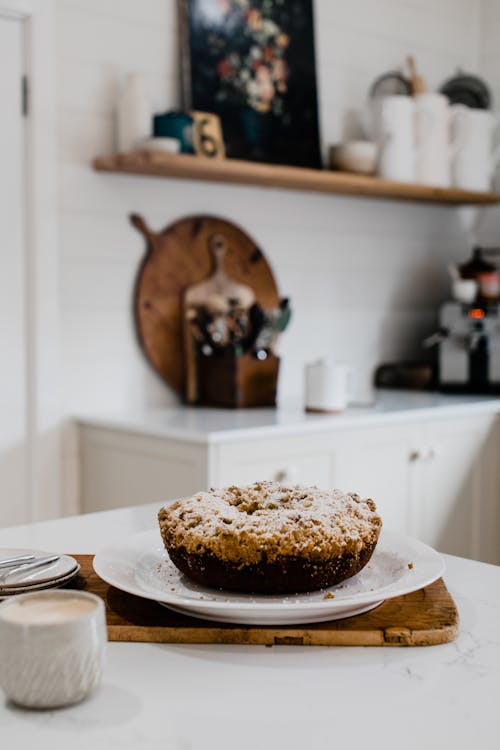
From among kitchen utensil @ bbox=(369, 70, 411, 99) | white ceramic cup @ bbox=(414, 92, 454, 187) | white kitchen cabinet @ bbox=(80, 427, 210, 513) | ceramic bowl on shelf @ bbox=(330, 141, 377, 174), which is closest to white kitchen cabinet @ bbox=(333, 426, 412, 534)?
white kitchen cabinet @ bbox=(80, 427, 210, 513)

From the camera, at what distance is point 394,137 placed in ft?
10.5

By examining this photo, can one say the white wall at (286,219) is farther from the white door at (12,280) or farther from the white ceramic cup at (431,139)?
the white ceramic cup at (431,139)

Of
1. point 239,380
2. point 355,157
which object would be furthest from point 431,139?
point 239,380

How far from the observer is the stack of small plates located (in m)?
0.92

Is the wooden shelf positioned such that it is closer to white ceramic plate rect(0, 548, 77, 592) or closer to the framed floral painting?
the framed floral painting

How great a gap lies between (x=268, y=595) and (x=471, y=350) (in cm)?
246

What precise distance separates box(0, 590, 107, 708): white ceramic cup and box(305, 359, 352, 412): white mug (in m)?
2.01

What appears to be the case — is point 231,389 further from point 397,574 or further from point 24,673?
point 24,673

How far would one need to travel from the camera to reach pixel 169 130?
8.76 ft

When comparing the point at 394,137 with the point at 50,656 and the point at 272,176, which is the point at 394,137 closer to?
the point at 272,176

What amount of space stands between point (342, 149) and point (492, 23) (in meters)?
1.15

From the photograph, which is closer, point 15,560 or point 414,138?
point 15,560

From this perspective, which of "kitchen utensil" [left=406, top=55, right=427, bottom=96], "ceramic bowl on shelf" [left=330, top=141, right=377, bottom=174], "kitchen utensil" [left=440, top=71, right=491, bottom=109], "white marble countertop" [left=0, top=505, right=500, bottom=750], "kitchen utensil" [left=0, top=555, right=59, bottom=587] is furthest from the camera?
"kitchen utensil" [left=440, top=71, right=491, bottom=109]

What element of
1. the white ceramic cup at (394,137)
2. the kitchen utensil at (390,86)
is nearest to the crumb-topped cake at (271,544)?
the white ceramic cup at (394,137)
